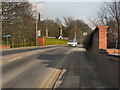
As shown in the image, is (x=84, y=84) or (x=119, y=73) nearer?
(x=119, y=73)

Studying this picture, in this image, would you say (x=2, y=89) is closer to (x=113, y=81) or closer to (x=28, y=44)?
(x=113, y=81)

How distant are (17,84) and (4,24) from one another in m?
23.5

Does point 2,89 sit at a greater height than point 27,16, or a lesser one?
lesser

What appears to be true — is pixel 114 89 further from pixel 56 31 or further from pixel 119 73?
→ pixel 56 31

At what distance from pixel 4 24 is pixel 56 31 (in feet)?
304

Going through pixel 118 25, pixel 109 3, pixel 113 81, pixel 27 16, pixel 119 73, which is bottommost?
pixel 113 81

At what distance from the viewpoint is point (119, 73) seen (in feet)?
18.3

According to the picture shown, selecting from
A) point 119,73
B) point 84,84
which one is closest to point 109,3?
point 84,84

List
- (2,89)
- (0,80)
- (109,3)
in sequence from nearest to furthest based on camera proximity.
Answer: (2,89) < (0,80) < (109,3)

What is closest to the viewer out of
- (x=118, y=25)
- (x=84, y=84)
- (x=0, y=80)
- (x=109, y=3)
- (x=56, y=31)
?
(x=84, y=84)

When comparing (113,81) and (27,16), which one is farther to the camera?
(27,16)

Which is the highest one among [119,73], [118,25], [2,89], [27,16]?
[27,16]

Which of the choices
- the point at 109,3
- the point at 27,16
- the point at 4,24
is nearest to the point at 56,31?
the point at 27,16

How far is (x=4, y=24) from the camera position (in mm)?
29594
